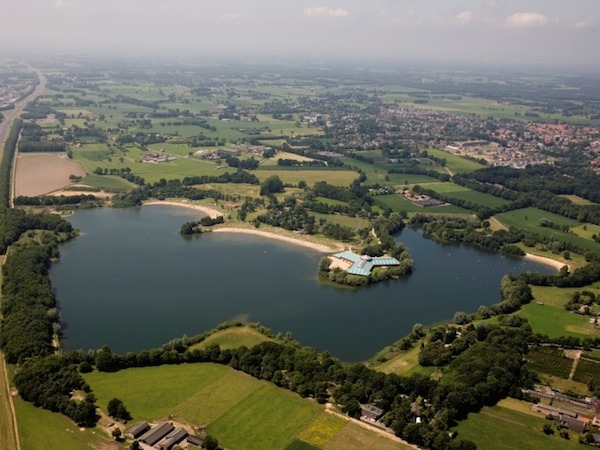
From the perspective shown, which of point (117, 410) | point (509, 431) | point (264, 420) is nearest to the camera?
point (117, 410)

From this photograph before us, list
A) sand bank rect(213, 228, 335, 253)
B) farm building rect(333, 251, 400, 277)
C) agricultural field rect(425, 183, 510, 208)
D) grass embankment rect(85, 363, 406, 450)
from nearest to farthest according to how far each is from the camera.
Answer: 1. grass embankment rect(85, 363, 406, 450)
2. farm building rect(333, 251, 400, 277)
3. sand bank rect(213, 228, 335, 253)
4. agricultural field rect(425, 183, 510, 208)

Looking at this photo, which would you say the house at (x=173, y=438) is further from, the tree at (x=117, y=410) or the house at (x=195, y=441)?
the tree at (x=117, y=410)

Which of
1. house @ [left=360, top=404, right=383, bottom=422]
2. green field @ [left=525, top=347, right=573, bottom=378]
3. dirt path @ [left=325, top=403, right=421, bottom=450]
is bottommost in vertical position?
dirt path @ [left=325, top=403, right=421, bottom=450]

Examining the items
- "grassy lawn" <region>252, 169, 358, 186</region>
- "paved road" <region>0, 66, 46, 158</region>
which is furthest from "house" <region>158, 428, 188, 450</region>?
"paved road" <region>0, 66, 46, 158</region>

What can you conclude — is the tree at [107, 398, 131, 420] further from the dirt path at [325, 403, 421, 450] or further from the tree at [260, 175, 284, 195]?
the tree at [260, 175, 284, 195]

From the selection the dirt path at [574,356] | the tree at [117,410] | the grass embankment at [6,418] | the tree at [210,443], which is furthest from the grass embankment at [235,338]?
the dirt path at [574,356]

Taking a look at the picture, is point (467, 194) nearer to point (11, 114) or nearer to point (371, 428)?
point (371, 428)

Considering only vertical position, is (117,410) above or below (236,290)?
above

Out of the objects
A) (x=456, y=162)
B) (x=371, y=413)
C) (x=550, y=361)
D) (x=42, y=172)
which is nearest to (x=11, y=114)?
(x=42, y=172)
